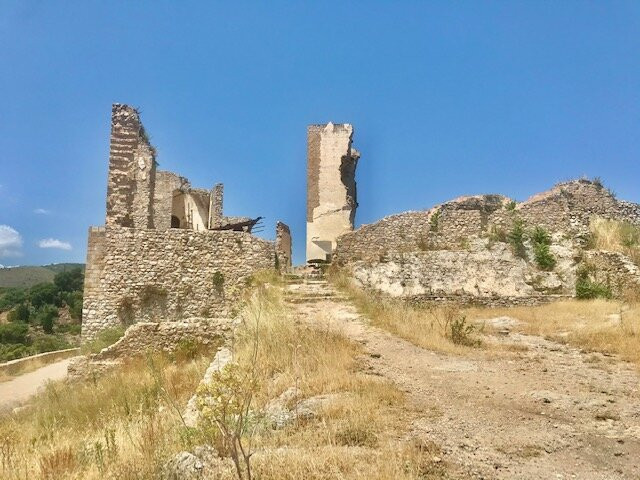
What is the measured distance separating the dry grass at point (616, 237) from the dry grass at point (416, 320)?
6159 millimetres

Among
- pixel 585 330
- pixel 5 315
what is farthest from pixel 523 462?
pixel 5 315

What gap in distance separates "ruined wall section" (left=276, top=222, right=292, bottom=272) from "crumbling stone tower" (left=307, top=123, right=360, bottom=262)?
9.43ft

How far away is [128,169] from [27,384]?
803 centimetres

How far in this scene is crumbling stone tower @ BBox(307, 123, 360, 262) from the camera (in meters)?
22.6

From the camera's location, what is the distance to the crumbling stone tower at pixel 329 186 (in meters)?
22.6

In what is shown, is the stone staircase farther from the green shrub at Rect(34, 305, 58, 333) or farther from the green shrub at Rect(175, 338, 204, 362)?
the green shrub at Rect(34, 305, 58, 333)

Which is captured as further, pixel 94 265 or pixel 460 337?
pixel 94 265

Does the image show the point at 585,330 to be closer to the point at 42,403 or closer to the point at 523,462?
the point at 523,462

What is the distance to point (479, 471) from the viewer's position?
3.48 m

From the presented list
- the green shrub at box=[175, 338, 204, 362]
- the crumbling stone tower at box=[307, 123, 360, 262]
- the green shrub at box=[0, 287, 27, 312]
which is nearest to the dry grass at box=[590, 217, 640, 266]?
the crumbling stone tower at box=[307, 123, 360, 262]

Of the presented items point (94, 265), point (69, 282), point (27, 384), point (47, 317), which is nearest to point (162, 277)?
point (94, 265)

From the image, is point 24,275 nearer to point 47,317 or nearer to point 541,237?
point 47,317

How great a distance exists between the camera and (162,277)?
47.0 ft

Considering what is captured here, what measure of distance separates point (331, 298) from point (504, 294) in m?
5.22
